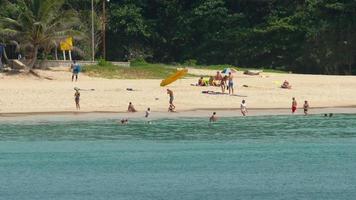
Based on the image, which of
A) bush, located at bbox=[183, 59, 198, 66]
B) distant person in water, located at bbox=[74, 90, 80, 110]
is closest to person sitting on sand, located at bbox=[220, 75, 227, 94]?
distant person in water, located at bbox=[74, 90, 80, 110]

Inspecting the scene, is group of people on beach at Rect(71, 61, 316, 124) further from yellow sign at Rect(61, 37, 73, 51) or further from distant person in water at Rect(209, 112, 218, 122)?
yellow sign at Rect(61, 37, 73, 51)

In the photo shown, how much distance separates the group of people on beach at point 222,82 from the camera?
5500 cm

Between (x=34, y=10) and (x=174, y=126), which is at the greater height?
(x=34, y=10)

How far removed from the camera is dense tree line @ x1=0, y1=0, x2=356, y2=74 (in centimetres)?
7325

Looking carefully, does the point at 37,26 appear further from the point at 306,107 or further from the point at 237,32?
the point at 237,32

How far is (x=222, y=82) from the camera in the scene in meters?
55.7

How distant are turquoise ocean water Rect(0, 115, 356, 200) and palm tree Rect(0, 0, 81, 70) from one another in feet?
45.2

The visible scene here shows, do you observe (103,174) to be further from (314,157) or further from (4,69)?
(4,69)

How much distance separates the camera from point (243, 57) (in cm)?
7612

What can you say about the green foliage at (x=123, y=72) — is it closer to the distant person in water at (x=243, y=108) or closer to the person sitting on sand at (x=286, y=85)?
the person sitting on sand at (x=286, y=85)

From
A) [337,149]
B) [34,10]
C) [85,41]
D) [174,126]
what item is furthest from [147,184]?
[85,41]

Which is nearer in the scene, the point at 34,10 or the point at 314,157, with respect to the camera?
the point at 314,157

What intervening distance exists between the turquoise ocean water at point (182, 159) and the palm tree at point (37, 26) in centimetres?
1378

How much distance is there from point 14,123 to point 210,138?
9.09 meters
